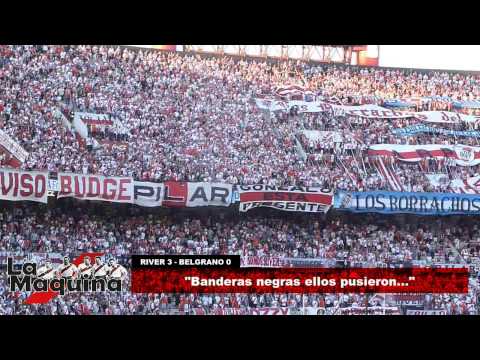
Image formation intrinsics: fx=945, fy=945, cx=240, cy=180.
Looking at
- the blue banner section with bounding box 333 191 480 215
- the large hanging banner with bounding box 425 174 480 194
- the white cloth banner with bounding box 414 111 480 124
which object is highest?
the white cloth banner with bounding box 414 111 480 124

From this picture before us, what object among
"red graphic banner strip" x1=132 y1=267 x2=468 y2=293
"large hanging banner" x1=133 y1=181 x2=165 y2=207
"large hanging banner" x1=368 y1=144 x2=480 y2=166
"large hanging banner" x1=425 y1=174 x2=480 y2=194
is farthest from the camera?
"large hanging banner" x1=368 y1=144 x2=480 y2=166

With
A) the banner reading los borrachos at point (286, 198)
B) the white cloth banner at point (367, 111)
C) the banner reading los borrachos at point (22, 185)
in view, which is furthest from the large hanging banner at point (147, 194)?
the white cloth banner at point (367, 111)

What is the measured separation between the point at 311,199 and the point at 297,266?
187 centimetres

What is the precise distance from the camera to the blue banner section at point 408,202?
907 inches

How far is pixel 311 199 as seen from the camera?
22875 millimetres

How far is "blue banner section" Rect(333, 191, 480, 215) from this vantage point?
23047mm

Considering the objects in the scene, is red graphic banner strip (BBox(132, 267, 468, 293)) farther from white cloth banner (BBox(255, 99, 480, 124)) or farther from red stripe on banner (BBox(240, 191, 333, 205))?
white cloth banner (BBox(255, 99, 480, 124))

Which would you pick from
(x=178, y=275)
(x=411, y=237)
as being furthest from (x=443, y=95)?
(x=178, y=275)

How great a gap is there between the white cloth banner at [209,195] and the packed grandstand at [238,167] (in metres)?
0.03

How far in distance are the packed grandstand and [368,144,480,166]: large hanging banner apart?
0.04 m

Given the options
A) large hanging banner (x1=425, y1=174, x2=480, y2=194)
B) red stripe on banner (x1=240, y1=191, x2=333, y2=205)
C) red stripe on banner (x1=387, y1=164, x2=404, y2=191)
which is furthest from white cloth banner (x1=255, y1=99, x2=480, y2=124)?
red stripe on banner (x1=240, y1=191, x2=333, y2=205)

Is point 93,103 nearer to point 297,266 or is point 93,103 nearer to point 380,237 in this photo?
point 297,266

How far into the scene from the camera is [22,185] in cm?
2148

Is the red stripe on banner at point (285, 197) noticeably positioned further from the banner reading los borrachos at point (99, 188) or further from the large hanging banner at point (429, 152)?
the banner reading los borrachos at point (99, 188)
